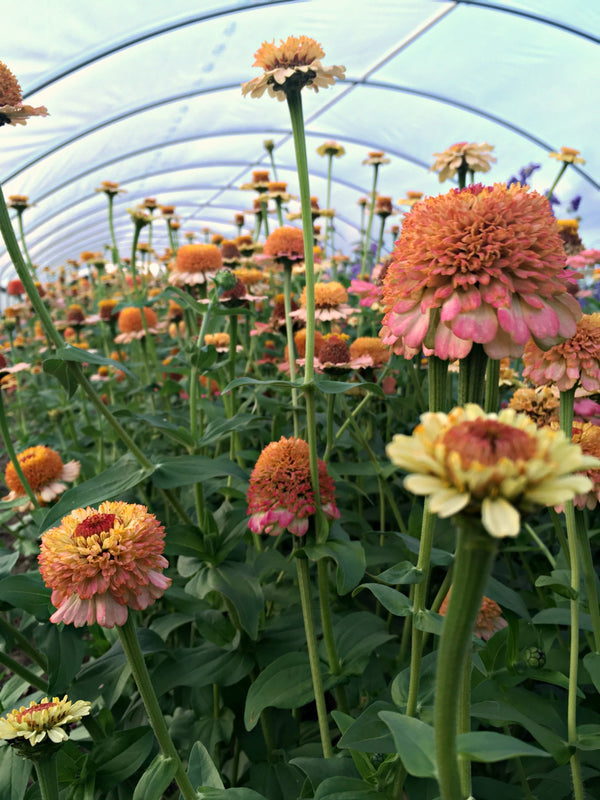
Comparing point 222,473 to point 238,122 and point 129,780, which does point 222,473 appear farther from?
point 238,122

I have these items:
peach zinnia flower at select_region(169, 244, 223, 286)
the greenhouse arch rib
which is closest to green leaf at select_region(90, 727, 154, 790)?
peach zinnia flower at select_region(169, 244, 223, 286)

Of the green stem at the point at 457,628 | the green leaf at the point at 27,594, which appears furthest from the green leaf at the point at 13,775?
the green stem at the point at 457,628

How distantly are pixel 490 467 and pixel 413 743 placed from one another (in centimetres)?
30

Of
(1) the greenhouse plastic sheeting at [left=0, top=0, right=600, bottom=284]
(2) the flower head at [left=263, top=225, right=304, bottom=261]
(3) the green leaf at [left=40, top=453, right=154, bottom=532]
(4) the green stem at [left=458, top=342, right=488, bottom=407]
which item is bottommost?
(3) the green leaf at [left=40, top=453, right=154, bottom=532]

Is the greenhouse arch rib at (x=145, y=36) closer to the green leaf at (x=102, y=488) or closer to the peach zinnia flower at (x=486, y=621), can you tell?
the green leaf at (x=102, y=488)

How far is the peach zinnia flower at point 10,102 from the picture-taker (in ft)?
3.27

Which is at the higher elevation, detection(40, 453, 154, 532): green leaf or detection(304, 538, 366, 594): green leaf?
detection(40, 453, 154, 532): green leaf

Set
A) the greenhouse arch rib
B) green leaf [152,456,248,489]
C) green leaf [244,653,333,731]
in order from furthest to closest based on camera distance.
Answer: the greenhouse arch rib, green leaf [152,456,248,489], green leaf [244,653,333,731]

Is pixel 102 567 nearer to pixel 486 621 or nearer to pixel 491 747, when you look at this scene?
pixel 491 747

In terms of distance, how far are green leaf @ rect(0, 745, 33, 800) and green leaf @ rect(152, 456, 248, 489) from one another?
1.57 ft

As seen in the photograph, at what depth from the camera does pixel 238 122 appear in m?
6.50

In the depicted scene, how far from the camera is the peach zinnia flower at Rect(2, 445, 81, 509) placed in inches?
62.7

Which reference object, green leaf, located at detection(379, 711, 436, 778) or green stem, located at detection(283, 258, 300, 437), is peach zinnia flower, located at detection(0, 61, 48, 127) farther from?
green leaf, located at detection(379, 711, 436, 778)

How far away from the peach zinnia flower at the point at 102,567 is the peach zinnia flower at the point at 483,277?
0.45m
